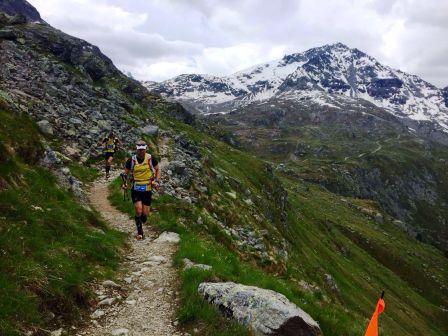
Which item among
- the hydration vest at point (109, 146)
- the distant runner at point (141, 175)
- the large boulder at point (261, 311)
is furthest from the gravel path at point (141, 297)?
the hydration vest at point (109, 146)

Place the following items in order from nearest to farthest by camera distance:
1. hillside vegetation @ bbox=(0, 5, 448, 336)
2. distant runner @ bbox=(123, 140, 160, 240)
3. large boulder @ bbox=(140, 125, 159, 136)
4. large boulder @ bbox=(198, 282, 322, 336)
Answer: hillside vegetation @ bbox=(0, 5, 448, 336), large boulder @ bbox=(198, 282, 322, 336), distant runner @ bbox=(123, 140, 160, 240), large boulder @ bbox=(140, 125, 159, 136)

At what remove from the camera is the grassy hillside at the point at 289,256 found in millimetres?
14585

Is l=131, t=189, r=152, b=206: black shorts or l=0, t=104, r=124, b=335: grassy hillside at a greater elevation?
l=131, t=189, r=152, b=206: black shorts

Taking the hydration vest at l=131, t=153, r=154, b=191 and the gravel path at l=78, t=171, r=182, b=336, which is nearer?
the gravel path at l=78, t=171, r=182, b=336

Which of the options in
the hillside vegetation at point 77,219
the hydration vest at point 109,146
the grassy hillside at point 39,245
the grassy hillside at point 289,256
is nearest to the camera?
the grassy hillside at point 39,245

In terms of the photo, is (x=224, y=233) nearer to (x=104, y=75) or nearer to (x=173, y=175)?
(x=173, y=175)

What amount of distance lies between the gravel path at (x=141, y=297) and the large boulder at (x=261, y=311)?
56.3 inches

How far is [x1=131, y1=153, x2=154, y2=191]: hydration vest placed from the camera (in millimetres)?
18375

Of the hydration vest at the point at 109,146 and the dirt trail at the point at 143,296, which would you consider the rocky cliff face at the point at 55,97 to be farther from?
the dirt trail at the point at 143,296

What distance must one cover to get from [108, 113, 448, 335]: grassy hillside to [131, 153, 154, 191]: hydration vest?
10.1 ft

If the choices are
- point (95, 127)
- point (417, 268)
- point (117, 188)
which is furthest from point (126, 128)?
point (417, 268)

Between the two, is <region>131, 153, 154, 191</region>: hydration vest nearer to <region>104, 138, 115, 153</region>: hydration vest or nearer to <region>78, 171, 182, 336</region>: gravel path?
<region>78, 171, 182, 336</region>: gravel path

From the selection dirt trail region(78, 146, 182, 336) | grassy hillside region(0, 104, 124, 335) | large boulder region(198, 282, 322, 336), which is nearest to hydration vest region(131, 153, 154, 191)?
grassy hillside region(0, 104, 124, 335)

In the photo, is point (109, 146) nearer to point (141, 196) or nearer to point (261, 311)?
point (141, 196)
